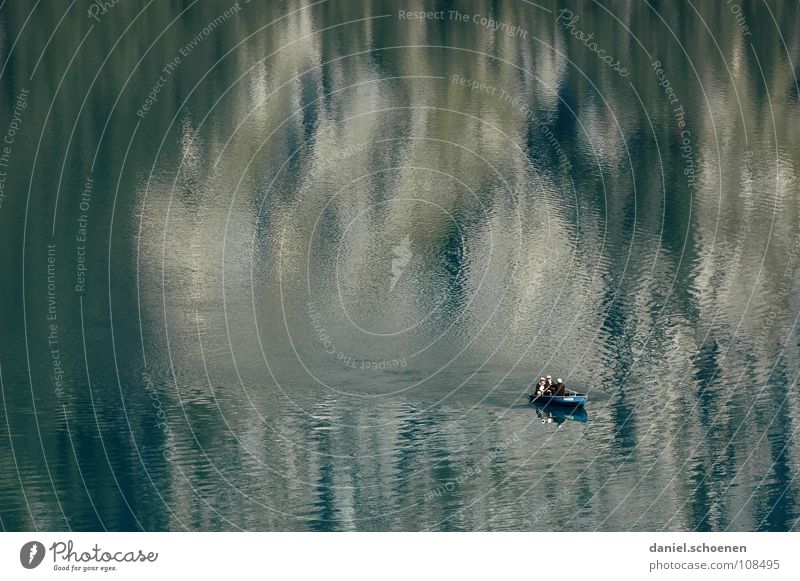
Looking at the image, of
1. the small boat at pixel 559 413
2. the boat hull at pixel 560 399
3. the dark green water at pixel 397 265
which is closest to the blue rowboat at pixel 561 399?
the boat hull at pixel 560 399

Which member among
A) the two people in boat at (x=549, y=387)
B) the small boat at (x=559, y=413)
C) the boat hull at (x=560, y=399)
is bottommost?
the small boat at (x=559, y=413)

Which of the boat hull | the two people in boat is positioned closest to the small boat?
the boat hull

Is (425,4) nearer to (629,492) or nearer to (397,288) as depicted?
(397,288)

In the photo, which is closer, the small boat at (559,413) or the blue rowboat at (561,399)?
the small boat at (559,413)

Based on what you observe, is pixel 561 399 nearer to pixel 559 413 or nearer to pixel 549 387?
pixel 559 413

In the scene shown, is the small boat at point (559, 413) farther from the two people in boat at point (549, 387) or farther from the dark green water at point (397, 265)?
the two people in boat at point (549, 387)

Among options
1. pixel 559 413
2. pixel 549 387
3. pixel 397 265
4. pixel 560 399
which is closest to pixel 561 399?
pixel 560 399
